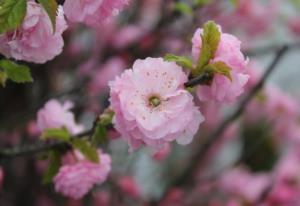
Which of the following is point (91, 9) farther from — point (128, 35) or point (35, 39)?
point (128, 35)

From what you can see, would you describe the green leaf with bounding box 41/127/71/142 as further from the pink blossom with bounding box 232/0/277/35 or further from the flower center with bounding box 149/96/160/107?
the pink blossom with bounding box 232/0/277/35

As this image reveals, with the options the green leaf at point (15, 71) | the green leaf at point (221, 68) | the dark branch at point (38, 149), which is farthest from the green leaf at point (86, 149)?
the green leaf at point (221, 68)

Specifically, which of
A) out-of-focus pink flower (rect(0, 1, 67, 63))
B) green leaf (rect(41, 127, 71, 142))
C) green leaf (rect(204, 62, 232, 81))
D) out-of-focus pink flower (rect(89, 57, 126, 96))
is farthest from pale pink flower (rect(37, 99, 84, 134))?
out-of-focus pink flower (rect(89, 57, 126, 96))

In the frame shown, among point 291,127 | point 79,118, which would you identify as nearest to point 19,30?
point 79,118

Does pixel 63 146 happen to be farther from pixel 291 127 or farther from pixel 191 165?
pixel 291 127

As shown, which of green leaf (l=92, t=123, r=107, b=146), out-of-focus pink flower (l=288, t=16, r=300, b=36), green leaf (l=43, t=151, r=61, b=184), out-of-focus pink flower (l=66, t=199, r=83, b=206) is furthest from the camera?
out-of-focus pink flower (l=288, t=16, r=300, b=36)

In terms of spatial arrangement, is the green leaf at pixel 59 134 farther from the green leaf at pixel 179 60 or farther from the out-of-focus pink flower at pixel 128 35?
the out-of-focus pink flower at pixel 128 35
